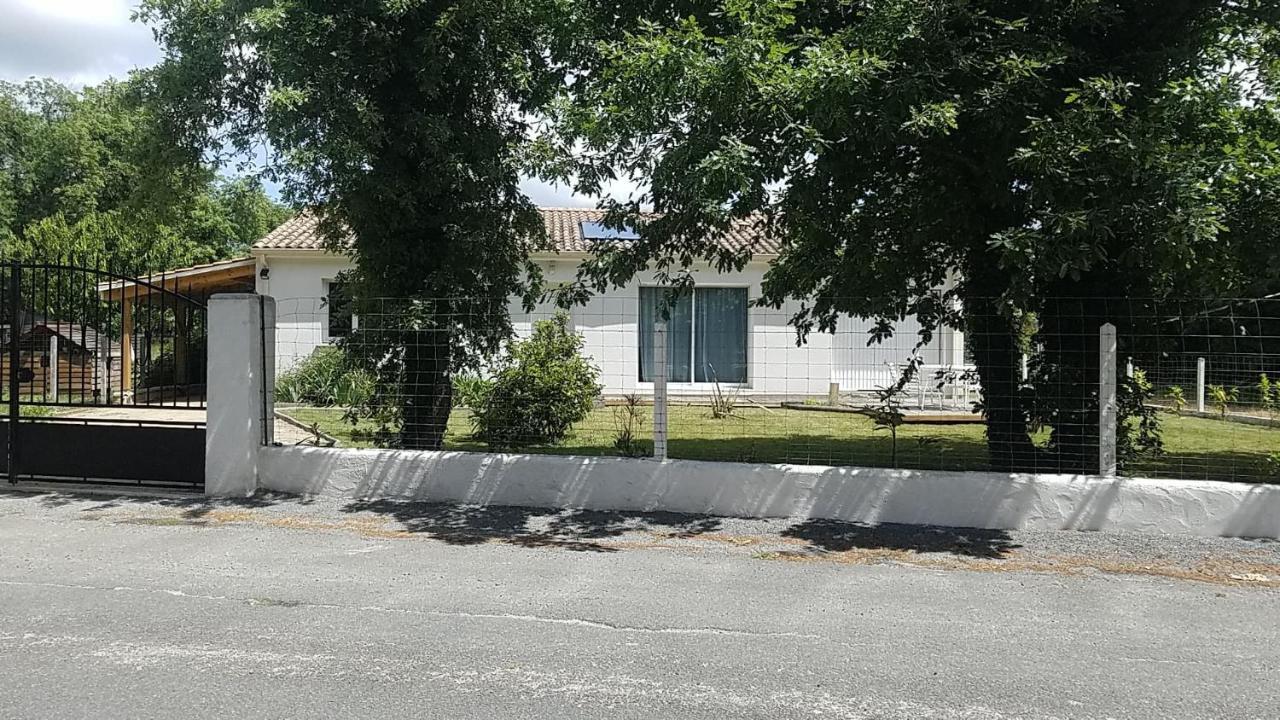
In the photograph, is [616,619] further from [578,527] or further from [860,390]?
[860,390]

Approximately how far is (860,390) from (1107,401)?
388 centimetres

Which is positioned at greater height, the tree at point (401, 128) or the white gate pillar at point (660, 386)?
the tree at point (401, 128)

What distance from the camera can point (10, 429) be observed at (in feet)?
28.9

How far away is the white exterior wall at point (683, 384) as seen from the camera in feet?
31.8

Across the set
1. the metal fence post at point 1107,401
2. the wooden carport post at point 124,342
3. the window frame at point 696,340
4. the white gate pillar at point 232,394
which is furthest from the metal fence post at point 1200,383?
the wooden carport post at point 124,342

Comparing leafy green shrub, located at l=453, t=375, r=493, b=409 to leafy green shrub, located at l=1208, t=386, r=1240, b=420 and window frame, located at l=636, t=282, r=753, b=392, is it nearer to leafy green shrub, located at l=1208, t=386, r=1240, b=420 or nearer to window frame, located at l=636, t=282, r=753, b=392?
window frame, located at l=636, t=282, r=753, b=392

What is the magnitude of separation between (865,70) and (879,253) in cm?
244

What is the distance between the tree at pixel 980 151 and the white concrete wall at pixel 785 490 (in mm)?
873

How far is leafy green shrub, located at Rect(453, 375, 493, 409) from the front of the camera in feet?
33.9

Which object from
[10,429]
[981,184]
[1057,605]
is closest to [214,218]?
[10,429]

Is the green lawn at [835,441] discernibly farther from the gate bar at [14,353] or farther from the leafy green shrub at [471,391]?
the gate bar at [14,353]

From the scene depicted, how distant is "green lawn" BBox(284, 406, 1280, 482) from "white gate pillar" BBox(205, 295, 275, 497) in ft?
4.39

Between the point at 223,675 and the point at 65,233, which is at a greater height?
the point at 65,233

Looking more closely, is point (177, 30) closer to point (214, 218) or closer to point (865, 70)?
point (865, 70)
